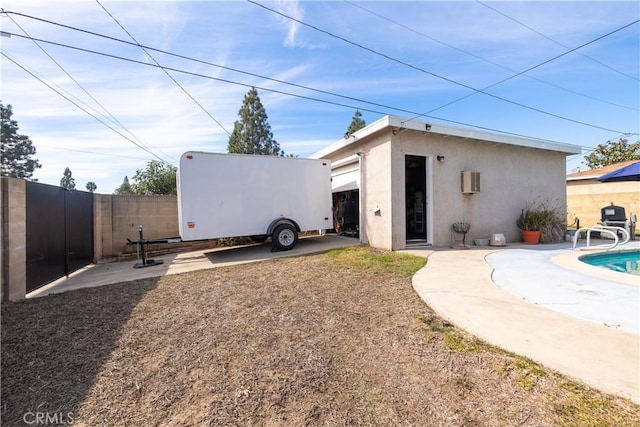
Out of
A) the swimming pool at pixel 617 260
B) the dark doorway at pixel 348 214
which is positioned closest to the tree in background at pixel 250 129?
the dark doorway at pixel 348 214

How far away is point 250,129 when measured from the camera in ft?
78.5

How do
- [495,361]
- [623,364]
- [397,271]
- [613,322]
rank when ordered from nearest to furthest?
[623,364]
[495,361]
[613,322]
[397,271]

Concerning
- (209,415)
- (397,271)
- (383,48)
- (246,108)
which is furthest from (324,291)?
(246,108)

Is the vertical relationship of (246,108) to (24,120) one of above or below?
above

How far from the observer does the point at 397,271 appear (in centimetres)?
525

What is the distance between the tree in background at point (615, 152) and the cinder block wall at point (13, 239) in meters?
27.4

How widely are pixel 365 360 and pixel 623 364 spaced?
203cm

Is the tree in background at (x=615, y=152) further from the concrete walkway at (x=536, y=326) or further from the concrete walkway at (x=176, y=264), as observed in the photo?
Result: the concrete walkway at (x=176, y=264)

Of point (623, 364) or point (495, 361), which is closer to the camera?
point (623, 364)

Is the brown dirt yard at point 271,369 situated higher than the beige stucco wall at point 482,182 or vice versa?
the beige stucco wall at point 482,182

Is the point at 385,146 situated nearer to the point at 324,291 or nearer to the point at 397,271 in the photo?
the point at 397,271

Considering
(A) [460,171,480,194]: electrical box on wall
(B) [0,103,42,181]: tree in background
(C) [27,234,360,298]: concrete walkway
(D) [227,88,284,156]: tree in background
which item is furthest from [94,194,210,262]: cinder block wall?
(B) [0,103,42,181]: tree in background

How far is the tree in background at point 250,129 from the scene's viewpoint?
23.8 meters

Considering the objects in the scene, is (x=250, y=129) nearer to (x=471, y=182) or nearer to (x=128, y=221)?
(x=128, y=221)
